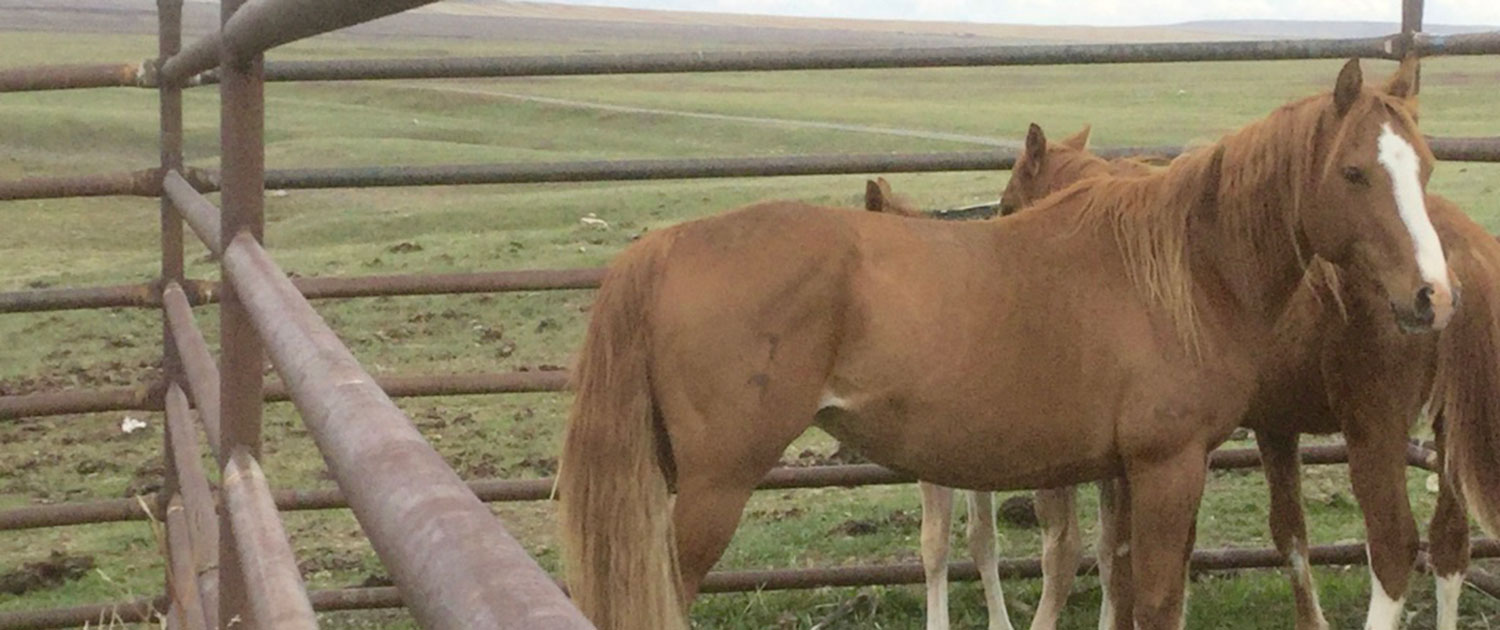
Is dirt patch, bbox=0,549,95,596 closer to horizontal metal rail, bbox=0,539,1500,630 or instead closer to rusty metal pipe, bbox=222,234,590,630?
horizontal metal rail, bbox=0,539,1500,630

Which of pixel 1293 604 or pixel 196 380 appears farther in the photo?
pixel 1293 604

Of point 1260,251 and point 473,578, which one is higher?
point 473,578

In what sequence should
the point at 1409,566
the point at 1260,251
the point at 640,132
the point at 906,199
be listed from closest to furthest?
the point at 1260,251
the point at 1409,566
the point at 906,199
the point at 640,132

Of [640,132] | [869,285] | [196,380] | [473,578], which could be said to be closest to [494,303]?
[869,285]

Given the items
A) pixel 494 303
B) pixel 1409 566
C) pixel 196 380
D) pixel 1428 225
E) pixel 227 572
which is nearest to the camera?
pixel 227 572

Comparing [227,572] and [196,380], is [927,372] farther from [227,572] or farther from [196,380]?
[227,572]

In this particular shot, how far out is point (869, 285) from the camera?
3193 mm

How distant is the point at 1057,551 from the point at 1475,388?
1021 millimetres

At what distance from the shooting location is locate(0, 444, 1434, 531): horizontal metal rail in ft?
12.9

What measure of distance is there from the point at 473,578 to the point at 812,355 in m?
2.50

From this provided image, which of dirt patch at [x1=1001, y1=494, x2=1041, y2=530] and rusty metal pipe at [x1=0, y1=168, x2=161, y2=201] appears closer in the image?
rusty metal pipe at [x1=0, y1=168, x2=161, y2=201]

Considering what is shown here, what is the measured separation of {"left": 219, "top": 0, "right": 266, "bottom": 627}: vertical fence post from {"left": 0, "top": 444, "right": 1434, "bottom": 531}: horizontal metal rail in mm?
2036

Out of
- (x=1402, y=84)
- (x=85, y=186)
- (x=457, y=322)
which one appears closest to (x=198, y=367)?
(x=85, y=186)

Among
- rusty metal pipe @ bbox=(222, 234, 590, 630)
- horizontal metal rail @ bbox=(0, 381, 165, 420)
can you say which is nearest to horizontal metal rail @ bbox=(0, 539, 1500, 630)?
horizontal metal rail @ bbox=(0, 381, 165, 420)
